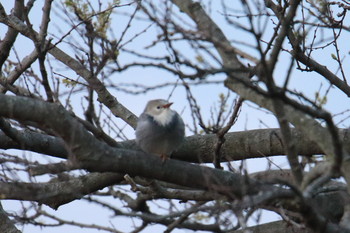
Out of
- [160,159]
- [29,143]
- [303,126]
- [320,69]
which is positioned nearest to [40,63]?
[29,143]

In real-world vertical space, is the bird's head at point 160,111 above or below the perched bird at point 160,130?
above

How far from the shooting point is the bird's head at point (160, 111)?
6008 mm

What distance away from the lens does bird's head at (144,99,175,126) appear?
237 inches

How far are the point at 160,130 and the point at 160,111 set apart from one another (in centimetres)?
28

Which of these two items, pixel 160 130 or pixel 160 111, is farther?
pixel 160 111

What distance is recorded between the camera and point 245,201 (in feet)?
11.1

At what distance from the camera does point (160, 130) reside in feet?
19.4

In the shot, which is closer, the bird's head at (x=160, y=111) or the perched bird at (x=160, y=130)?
the perched bird at (x=160, y=130)

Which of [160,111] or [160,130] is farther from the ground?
[160,111]

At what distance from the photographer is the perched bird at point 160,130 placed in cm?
589

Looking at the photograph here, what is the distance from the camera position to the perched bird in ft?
19.3

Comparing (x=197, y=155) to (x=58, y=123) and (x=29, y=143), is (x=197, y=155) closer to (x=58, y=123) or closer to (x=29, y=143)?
(x=29, y=143)

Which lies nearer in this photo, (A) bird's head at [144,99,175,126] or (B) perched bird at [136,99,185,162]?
(B) perched bird at [136,99,185,162]

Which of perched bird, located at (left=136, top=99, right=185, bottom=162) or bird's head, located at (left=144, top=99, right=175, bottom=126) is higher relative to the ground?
bird's head, located at (left=144, top=99, right=175, bottom=126)
